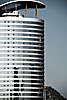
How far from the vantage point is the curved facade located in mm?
36312

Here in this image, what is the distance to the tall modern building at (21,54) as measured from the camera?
36312 millimetres

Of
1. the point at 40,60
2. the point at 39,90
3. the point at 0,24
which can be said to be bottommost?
the point at 39,90

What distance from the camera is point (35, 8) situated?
36.5 meters

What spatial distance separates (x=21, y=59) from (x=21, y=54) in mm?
385

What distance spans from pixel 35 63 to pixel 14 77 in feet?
6.32

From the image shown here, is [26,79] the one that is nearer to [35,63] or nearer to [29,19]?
[35,63]

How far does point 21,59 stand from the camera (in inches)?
1439

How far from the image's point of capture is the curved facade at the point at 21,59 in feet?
119

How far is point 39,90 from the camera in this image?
36656 mm

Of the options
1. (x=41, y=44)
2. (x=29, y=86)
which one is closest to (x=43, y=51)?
(x=41, y=44)

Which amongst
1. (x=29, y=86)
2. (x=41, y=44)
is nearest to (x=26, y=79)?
(x=29, y=86)

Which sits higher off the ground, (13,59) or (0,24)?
(0,24)

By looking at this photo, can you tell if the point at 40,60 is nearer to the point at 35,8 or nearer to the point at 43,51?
the point at 43,51

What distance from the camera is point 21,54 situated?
36.6m
